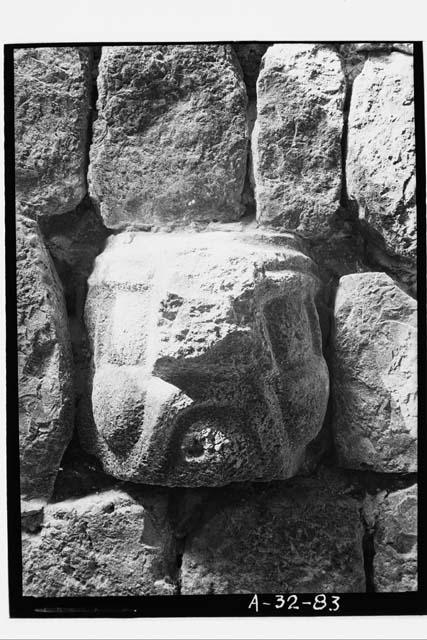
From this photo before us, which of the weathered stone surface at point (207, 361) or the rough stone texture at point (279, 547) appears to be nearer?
the weathered stone surface at point (207, 361)

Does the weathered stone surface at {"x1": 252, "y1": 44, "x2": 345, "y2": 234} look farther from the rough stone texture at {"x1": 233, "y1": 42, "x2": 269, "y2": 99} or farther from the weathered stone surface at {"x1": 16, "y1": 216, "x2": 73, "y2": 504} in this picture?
the weathered stone surface at {"x1": 16, "y1": 216, "x2": 73, "y2": 504}

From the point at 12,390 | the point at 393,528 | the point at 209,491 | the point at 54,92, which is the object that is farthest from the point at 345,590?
the point at 54,92

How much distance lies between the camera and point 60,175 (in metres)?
1.38

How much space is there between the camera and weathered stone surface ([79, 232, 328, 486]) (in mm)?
1246

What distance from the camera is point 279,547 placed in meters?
1.38

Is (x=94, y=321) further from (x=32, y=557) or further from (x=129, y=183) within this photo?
(x=32, y=557)

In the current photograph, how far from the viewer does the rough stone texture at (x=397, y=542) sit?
54.4 inches

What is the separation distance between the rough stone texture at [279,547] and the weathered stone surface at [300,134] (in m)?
0.42

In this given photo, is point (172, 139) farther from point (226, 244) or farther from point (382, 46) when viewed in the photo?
point (382, 46)

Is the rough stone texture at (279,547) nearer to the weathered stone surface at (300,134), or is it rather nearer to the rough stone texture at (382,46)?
the weathered stone surface at (300,134)

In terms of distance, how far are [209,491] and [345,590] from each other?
252 mm

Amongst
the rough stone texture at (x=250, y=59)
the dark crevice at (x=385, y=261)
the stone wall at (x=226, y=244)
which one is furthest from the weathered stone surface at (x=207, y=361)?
the rough stone texture at (x=250, y=59)

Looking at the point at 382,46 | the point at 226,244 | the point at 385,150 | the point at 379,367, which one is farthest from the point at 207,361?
the point at 382,46

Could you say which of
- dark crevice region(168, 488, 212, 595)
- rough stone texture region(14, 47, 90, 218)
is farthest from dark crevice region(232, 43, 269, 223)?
dark crevice region(168, 488, 212, 595)
